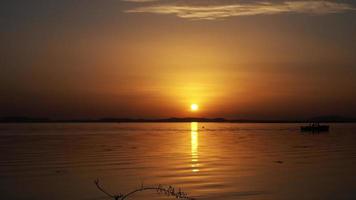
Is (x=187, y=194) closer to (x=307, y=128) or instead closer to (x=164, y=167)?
(x=164, y=167)

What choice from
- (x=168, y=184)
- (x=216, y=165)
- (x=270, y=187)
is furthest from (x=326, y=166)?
(x=168, y=184)

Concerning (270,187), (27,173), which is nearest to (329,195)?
(270,187)

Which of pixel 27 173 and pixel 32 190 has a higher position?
pixel 27 173

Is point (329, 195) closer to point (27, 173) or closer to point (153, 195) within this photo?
point (153, 195)

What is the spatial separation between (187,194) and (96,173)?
366 inches

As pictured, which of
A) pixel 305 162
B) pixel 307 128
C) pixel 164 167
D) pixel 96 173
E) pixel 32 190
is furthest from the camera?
pixel 307 128

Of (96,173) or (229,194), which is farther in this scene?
(96,173)

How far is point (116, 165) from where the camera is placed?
31.1m

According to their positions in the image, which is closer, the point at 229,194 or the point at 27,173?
the point at 229,194

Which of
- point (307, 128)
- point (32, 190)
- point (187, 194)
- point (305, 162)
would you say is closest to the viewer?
point (187, 194)

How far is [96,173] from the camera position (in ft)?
87.5

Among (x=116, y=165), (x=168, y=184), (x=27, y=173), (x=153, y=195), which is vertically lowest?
(x=153, y=195)

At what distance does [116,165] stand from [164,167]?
139 inches

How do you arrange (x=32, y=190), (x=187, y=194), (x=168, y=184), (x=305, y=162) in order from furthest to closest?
(x=305, y=162)
(x=168, y=184)
(x=32, y=190)
(x=187, y=194)
